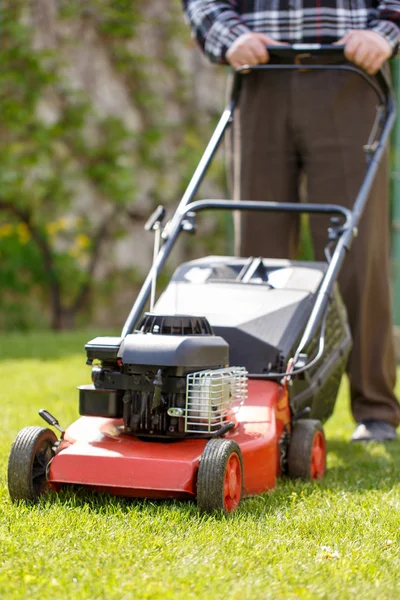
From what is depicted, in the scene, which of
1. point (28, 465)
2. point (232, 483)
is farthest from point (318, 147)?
point (28, 465)

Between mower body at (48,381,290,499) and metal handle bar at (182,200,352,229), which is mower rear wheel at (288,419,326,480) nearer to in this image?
mower body at (48,381,290,499)

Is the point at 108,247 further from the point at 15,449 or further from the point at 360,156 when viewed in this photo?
the point at 15,449

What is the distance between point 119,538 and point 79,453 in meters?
0.34

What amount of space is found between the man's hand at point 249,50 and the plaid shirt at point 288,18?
0.06 meters

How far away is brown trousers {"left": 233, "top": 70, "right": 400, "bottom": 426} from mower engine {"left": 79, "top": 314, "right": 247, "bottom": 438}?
3.68 feet

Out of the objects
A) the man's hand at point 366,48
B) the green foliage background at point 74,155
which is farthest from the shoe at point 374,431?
the green foliage background at point 74,155

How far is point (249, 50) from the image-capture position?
117 inches

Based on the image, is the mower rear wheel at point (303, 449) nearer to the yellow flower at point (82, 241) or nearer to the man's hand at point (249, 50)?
the man's hand at point (249, 50)

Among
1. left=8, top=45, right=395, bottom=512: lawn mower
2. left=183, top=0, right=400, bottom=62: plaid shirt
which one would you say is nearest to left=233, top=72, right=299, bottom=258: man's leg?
left=183, top=0, right=400, bottom=62: plaid shirt

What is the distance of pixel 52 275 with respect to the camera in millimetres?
7539

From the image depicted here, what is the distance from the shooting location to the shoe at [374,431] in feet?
10.6

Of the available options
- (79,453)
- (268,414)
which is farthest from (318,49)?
(79,453)

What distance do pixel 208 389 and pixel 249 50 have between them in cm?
129

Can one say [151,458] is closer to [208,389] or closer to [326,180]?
[208,389]
